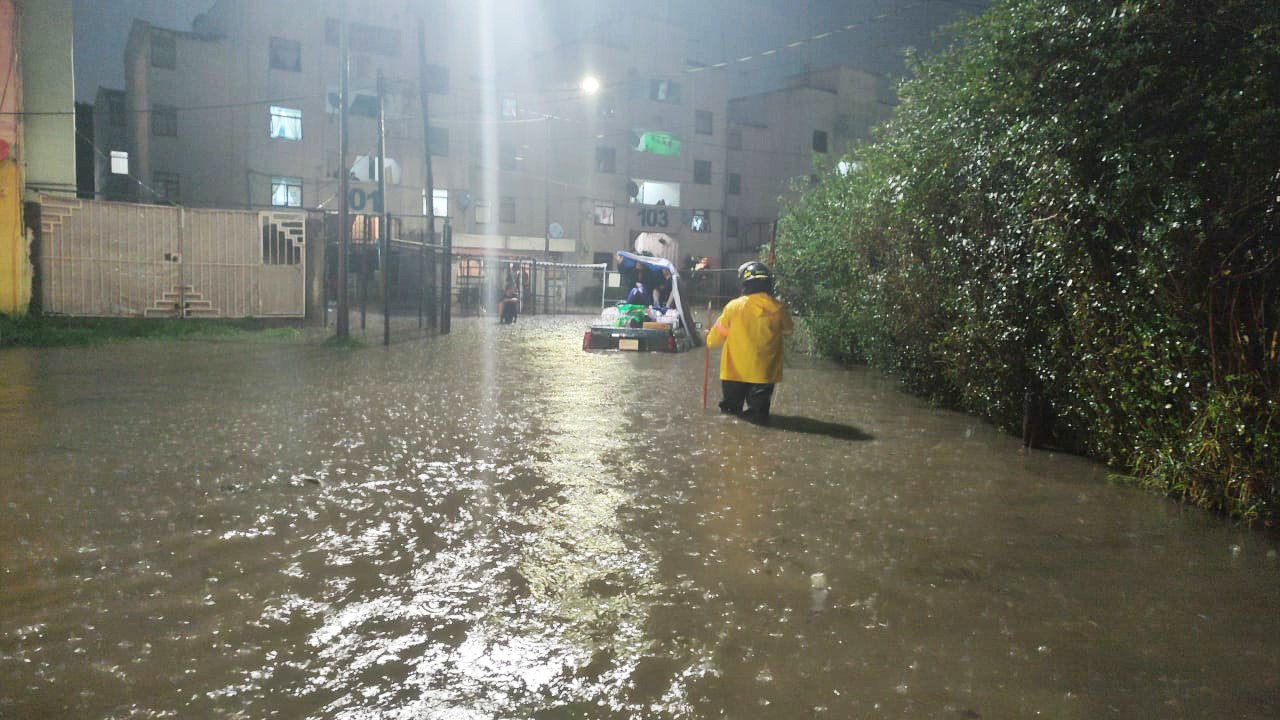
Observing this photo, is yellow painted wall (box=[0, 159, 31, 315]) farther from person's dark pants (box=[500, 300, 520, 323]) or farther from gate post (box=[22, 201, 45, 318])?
person's dark pants (box=[500, 300, 520, 323])

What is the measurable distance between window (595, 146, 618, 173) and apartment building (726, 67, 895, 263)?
7561 mm

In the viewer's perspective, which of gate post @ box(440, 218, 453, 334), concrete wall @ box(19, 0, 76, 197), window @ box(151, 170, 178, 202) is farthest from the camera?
window @ box(151, 170, 178, 202)

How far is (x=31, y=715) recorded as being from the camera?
3205 millimetres

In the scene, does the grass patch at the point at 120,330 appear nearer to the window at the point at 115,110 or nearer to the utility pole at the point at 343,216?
the utility pole at the point at 343,216

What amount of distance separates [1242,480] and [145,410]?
386 inches

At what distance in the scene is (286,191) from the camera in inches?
1593

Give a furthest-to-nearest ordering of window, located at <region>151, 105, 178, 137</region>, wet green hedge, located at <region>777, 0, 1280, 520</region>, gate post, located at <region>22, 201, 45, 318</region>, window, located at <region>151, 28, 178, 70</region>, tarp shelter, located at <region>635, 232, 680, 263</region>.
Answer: tarp shelter, located at <region>635, 232, 680, 263</region> < window, located at <region>151, 105, 178, 137</region> < window, located at <region>151, 28, 178, 70</region> < gate post, located at <region>22, 201, 45, 318</region> < wet green hedge, located at <region>777, 0, 1280, 520</region>

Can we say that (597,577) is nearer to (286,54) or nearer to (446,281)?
(446,281)

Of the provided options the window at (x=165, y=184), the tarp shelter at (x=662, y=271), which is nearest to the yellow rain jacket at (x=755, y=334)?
the tarp shelter at (x=662, y=271)

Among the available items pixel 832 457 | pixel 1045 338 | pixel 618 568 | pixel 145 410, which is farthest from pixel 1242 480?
pixel 145 410

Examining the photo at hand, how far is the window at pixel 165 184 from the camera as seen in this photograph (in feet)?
125

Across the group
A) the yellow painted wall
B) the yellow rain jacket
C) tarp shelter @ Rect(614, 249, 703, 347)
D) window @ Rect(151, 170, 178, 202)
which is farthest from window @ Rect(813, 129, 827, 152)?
the yellow rain jacket

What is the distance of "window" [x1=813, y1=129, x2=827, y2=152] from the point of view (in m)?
54.8

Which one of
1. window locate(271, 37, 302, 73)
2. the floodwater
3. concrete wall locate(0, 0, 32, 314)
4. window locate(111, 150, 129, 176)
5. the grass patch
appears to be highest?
window locate(271, 37, 302, 73)
